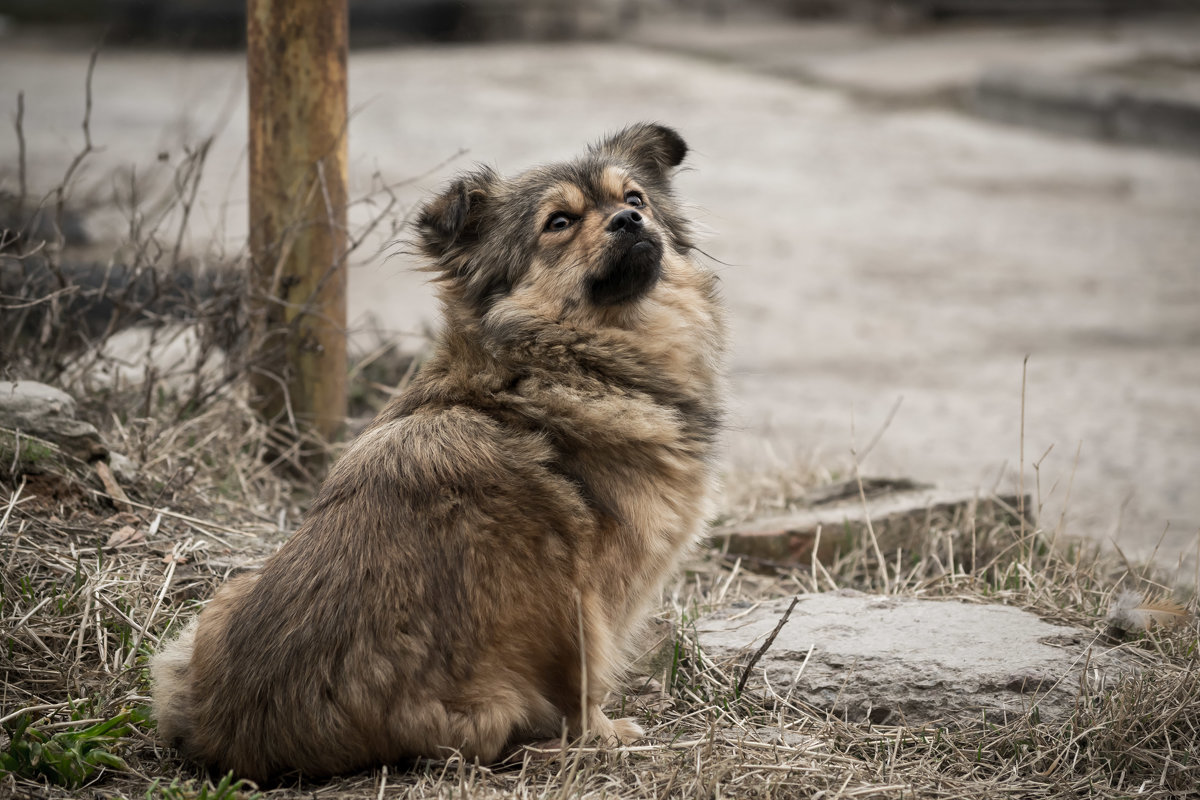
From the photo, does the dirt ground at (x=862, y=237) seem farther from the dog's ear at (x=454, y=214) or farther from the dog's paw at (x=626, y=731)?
the dog's paw at (x=626, y=731)

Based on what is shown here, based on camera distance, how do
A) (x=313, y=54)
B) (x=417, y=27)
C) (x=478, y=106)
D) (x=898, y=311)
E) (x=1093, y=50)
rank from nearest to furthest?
(x=313, y=54), (x=898, y=311), (x=478, y=106), (x=1093, y=50), (x=417, y=27)

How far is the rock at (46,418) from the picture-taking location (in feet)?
14.3

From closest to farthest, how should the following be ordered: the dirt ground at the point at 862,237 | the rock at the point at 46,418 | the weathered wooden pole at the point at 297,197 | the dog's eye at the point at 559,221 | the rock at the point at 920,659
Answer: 1. the rock at the point at 920,659
2. the dog's eye at the point at 559,221
3. the rock at the point at 46,418
4. the weathered wooden pole at the point at 297,197
5. the dirt ground at the point at 862,237

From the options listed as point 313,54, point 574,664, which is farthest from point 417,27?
point 574,664

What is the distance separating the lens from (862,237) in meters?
11.4

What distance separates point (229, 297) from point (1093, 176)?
422 inches

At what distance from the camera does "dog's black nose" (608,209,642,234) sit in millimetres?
3834

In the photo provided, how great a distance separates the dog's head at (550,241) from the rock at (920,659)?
4.25ft

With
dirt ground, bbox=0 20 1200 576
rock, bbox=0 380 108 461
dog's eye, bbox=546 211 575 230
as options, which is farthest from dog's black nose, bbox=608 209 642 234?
rock, bbox=0 380 108 461

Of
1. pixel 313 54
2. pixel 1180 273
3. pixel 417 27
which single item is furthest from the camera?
pixel 417 27

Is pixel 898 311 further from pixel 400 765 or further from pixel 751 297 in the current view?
pixel 400 765

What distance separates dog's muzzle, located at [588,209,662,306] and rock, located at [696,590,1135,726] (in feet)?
4.21

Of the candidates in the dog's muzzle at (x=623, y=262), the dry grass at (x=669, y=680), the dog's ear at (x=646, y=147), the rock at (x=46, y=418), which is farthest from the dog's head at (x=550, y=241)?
the rock at (x=46, y=418)

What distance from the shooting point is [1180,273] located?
10312 mm
